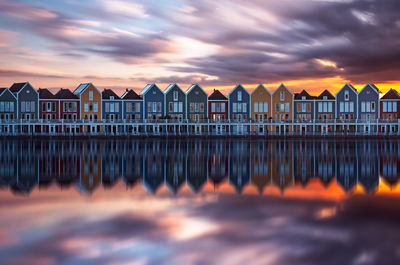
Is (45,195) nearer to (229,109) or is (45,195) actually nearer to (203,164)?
(203,164)

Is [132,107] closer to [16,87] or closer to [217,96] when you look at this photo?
[217,96]

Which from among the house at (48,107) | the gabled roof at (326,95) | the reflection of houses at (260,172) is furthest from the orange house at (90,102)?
the reflection of houses at (260,172)

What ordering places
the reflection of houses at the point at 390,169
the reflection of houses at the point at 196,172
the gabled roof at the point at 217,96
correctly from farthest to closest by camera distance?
the gabled roof at the point at 217,96
the reflection of houses at the point at 390,169
the reflection of houses at the point at 196,172

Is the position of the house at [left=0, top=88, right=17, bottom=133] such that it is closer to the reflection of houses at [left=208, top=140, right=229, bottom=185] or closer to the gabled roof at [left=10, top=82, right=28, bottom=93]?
the gabled roof at [left=10, top=82, right=28, bottom=93]

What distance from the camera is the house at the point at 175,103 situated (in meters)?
81.4

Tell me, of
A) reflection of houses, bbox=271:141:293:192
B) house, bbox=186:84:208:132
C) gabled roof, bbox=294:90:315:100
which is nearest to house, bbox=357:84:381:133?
gabled roof, bbox=294:90:315:100

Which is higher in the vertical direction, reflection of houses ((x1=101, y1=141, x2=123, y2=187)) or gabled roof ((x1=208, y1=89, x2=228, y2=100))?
gabled roof ((x1=208, y1=89, x2=228, y2=100))

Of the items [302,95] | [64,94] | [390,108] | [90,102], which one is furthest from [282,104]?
[64,94]

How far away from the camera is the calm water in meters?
12.6

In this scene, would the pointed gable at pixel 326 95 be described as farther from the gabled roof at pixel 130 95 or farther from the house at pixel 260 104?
the gabled roof at pixel 130 95

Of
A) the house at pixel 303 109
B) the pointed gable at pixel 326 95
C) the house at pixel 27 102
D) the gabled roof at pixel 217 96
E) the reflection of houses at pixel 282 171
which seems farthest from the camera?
the pointed gable at pixel 326 95

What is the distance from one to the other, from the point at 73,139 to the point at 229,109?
29.3m

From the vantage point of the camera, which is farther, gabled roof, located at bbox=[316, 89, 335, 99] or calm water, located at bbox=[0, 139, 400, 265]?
gabled roof, located at bbox=[316, 89, 335, 99]

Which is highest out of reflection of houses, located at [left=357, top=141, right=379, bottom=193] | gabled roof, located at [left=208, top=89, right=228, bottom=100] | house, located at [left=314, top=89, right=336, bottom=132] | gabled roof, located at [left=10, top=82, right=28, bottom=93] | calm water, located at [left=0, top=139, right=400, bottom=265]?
gabled roof, located at [left=10, top=82, right=28, bottom=93]
